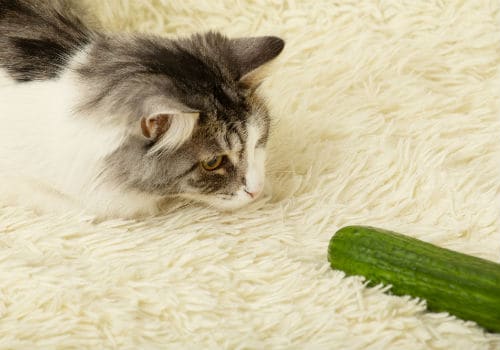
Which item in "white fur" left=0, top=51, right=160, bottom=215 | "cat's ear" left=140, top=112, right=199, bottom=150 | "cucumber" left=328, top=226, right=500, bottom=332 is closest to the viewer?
A: "cucumber" left=328, top=226, right=500, bottom=332

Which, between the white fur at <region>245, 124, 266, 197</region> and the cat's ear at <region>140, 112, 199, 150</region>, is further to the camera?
the white fur at <region>245, 124, 266, 197</region>

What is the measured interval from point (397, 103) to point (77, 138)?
94 centimetres

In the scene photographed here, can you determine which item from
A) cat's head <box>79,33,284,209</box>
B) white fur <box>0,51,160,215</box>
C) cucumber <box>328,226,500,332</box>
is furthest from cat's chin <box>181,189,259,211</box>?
cucumber <box>328,226,500,332</box>

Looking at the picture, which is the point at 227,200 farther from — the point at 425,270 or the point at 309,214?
the point at 425,270

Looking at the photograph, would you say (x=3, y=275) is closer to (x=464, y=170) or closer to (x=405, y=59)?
(x=464, y=170)

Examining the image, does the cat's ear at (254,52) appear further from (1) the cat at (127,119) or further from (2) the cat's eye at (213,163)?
(2) the cat's eye at (213,163)

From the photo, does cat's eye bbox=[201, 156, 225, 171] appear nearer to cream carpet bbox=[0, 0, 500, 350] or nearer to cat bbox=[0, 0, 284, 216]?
cat bbox=[0, 0, 284, 216]

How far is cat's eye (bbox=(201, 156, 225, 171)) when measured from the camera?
1.41 meters

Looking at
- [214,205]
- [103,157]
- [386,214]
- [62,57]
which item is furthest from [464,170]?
[62,57]

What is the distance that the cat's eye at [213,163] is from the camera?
1.41 m

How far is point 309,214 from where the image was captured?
5.12ft

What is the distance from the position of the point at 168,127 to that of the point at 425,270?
22.0 inches

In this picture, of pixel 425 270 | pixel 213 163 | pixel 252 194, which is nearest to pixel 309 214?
pixel 252 194

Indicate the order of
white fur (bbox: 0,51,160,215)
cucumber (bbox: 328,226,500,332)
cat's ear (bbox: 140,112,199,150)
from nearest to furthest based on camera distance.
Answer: cucumber (bbox: 328,226,500,332)
cat's ear (bbox: 140,112,199,150)
white fur (bbox: 0,51,160,215)
